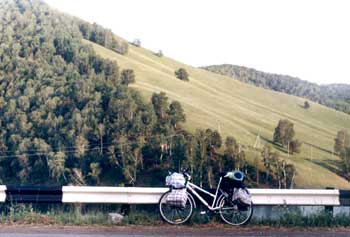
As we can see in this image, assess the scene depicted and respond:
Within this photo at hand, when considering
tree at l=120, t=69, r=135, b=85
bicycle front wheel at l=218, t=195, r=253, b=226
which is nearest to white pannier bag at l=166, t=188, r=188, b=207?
bicycle front wheel at l=218, t=195, r=253, b=226

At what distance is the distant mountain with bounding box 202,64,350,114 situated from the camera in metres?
63.5

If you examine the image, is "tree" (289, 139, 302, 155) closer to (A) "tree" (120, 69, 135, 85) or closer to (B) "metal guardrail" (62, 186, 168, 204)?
(A) "tree" (120, 69, 135, 85)

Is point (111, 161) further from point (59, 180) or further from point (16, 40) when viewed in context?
point (16, 40)

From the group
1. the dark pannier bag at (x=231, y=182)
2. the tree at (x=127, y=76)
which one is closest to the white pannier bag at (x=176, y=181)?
the dark pannier bag at (x=231, y=182)

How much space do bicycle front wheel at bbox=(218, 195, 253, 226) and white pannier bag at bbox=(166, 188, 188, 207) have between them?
66 cm

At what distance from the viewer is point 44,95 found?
55.4 m

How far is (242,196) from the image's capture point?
31.1 feet

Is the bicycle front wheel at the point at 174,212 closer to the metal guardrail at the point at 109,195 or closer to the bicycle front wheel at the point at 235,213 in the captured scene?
the metal guardrail at the point at 109,195

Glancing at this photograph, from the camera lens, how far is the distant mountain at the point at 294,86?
208 ft

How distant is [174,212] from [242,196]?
1.13 meters

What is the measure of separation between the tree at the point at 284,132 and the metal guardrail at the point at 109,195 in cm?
4915

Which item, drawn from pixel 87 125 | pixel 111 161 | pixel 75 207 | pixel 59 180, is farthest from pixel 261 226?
pixel 87 125

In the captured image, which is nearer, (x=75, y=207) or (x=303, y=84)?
(x=75, y=207)

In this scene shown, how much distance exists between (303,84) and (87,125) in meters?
32.0
